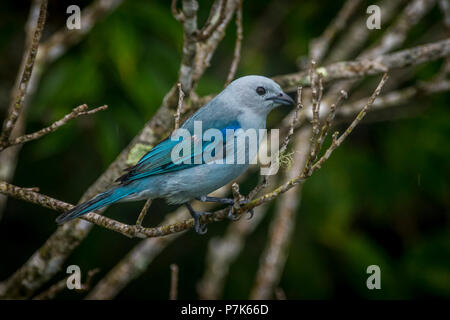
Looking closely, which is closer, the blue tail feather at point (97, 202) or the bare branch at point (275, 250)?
the blue tail feather at point (97, 202)

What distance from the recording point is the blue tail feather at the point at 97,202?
2768 mm

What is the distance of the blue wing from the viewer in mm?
3145

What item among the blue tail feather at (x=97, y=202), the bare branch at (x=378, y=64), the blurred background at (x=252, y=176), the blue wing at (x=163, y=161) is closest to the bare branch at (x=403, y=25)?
the blurred background at (x=252, y=176)

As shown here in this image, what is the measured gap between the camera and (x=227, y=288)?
5336 millimetres

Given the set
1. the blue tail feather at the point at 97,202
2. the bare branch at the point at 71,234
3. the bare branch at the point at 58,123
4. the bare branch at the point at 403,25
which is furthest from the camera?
the bare branch at the point at 403,25

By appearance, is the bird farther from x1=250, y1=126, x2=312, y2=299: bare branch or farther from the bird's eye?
x1=250, y1=126, x2=312, y2=299: bare branch

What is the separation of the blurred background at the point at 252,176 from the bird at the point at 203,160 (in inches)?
50.4

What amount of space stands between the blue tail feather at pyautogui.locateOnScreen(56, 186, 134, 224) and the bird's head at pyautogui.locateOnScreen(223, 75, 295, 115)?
0.86m

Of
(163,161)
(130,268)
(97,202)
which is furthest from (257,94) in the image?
(130,268)

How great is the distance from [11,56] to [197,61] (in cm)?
301

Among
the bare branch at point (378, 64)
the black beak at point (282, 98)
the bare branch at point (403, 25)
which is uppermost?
the bare branch at point (403, 25)

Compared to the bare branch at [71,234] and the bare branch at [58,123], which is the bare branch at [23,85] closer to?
the bare branch at [58,123]

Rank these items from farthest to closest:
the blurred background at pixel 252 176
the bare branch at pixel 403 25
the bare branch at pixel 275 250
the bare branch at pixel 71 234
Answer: the bare branch at pixel 403 25 < the blurred background at pixel 252 176 < the bare branch at pixel 275 250 < the bare branch at pixel 71 234
